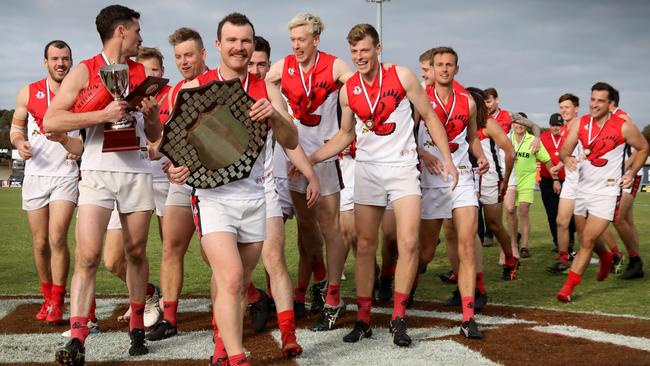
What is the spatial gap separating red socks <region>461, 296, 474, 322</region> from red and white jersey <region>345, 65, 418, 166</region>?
1.24m

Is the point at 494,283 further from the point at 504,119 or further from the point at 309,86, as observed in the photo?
the point at 309,86

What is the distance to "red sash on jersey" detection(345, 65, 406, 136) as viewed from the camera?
6438 millimetres

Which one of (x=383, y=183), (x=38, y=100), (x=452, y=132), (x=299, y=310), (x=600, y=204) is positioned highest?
(x=38, y=100)

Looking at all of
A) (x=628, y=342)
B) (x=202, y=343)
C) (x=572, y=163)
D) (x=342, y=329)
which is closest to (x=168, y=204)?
(x=202, y=343)

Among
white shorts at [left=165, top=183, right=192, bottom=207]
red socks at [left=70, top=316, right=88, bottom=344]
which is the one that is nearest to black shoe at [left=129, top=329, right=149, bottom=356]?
red socks at [left=70, top=316, right=88, bottom=344]

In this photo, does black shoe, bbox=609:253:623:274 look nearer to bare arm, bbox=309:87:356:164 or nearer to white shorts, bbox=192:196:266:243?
bare arm, bbox=309:87:356:164

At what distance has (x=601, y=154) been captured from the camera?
9.33 meters

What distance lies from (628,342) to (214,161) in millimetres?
3500

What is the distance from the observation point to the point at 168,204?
6.64 metres

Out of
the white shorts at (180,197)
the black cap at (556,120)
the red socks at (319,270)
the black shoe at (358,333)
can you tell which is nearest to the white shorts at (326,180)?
the red socks at (319,270)

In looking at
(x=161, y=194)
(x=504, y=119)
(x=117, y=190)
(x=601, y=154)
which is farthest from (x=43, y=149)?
(x=504, y=119)

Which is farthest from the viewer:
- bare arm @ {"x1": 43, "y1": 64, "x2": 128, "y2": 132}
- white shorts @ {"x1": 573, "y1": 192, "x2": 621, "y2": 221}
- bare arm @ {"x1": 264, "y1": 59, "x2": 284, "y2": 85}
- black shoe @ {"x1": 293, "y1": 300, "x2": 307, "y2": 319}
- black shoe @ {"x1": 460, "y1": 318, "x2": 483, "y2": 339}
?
white shorts @ {"x1": 573, "y1": 192, "x2": 621, "y2": 221}

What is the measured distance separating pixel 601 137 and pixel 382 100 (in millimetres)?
4099

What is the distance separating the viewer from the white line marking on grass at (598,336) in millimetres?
5824
